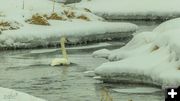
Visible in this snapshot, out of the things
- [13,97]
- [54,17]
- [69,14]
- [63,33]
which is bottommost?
[63,33]

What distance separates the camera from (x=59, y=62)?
66.2 feet

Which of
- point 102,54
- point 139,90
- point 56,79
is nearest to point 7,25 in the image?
point 102,54

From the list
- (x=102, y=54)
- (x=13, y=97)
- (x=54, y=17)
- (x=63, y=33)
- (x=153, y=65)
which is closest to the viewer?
(x=13, y=97)

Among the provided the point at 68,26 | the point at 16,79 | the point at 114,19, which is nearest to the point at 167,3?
the point at 114,19

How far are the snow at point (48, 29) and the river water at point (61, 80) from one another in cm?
263

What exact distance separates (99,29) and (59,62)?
971 cm

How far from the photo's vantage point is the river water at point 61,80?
1374 centimetres

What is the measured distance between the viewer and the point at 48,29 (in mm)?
29234

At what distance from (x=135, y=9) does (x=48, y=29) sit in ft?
62.0

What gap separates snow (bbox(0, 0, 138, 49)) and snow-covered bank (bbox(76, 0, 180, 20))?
1122 centimetres

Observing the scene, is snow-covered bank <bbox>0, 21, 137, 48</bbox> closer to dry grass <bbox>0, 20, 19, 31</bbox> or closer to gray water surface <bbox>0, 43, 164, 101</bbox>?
dry grass <bbox>0, 20, 19, 31</bbox>

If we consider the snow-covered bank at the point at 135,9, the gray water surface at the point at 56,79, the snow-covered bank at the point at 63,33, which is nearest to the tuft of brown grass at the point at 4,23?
the snow-covered bank at the point at 63,33

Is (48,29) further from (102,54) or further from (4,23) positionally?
(102,54)

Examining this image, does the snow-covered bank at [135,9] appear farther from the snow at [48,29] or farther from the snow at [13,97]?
the snow at [13,97]
